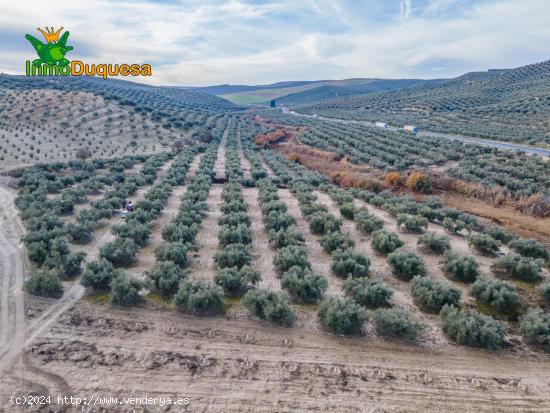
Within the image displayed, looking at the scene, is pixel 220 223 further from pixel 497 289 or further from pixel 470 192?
pixel 470 192

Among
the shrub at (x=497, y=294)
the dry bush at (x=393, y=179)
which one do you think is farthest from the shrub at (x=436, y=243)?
the dry bush at (x=393, y=179)

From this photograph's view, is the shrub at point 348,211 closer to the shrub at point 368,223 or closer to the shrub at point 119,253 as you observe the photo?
the shrub at point 368,223

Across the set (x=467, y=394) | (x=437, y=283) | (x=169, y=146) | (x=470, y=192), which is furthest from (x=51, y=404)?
(x=169, y=146)

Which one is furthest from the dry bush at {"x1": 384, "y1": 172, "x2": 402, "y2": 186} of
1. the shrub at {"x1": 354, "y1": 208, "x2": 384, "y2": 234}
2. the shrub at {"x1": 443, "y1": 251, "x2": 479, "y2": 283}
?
the shrub at {"x1": 443, "y1": 251, "x2": 479, "y2": 283}

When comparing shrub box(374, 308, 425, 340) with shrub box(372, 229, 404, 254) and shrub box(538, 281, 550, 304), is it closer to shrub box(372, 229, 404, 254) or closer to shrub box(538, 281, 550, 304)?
shrub box(538, 281, 550, 304)

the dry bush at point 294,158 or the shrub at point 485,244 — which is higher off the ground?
the dry bush at point 294,158
